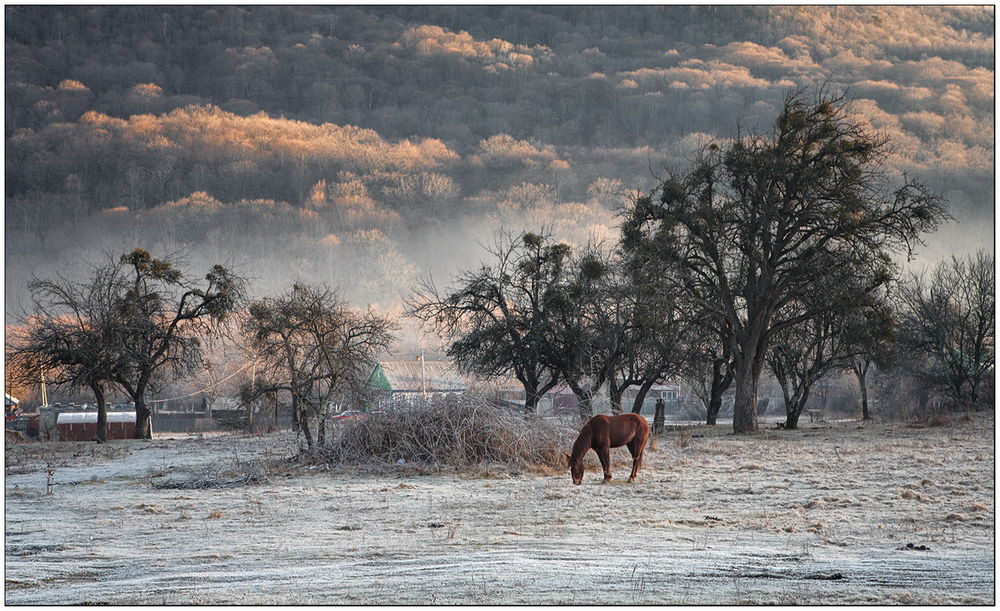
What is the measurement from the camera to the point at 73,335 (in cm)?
2986

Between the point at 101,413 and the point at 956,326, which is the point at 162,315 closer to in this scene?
the point at 101,413

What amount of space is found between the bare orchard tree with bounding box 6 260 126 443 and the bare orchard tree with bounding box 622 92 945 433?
18039 millimetres

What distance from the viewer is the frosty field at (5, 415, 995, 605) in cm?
648

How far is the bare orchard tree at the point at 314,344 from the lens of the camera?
22.9 m

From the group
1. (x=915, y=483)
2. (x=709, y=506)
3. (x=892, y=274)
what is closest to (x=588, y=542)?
(x=709, y=506)

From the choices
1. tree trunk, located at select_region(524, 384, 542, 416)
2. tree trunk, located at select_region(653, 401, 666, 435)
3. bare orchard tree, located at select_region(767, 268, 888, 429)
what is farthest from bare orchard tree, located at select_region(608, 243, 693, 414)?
bare orchard tree, located at select_region(767, 268, 888, 429)

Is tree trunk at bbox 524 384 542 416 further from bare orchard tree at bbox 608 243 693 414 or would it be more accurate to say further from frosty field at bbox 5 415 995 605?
frosty field at bbox 5 415 995 605

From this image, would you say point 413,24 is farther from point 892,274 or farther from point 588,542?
point 588,542

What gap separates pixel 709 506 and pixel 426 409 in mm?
6795

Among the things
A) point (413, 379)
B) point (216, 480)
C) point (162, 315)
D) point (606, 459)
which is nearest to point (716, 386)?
point (413, 379)

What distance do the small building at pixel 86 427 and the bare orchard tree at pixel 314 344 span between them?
13.2 m

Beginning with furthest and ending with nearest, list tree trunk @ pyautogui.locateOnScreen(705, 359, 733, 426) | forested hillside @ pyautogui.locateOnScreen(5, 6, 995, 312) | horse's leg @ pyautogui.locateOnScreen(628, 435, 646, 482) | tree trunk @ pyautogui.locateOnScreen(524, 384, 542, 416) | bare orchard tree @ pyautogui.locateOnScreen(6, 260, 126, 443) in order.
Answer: tree trunk @ pyautogui.locateOnScreen(705, 359, 733, 426), forested hillside @ pyautogui.locateOnScreen(5, 6, 995, 312), bare orchard tree @ pyautogui.locateOnScreen(6, 260, 126, 443), tree trunk @ pyautogui.locateOnScreen(524, 384, 542, 416), horse's leg @ pyautogui.locateOnScreen(628, 435, 646, 482)

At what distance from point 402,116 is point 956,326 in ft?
108

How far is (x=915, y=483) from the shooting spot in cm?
1266
